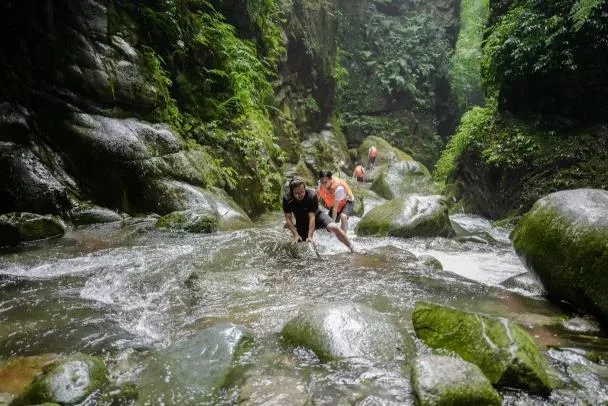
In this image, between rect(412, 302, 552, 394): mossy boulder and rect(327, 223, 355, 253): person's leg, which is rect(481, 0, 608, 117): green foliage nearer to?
rect(327, 223, 355, 253): person's leg

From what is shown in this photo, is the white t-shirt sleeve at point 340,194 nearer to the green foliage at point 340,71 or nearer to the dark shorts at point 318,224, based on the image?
the dark shorts at point 318,224

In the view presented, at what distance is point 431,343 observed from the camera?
3936mm

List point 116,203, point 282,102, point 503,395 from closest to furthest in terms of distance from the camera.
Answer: point 503,395
point 116,203
point 282,102

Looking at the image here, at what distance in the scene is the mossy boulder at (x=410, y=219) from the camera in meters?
10.5

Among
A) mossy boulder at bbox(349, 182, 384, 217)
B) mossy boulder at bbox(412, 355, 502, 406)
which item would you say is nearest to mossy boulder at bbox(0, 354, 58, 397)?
mossy boulder at bbox(412, 355, 502, 406)

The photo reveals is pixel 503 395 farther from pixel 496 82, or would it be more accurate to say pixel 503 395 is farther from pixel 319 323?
pixel 496 82

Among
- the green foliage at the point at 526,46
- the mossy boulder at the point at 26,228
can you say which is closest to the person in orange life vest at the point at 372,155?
the green foliage at the point at 526,46

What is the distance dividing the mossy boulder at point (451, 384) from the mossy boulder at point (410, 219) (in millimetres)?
7340

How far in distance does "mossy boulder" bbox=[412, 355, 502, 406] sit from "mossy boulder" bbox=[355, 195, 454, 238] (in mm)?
7340

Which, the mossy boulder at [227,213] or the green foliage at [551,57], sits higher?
the green foliage at [551,57]

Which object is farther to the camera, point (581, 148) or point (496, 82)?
point (496, 82)

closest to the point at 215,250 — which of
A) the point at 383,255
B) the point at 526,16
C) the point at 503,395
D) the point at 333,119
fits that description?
the point at 383,255

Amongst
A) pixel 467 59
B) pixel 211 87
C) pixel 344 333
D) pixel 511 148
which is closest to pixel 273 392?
pixel 344 333

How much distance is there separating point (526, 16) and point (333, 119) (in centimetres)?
1521
